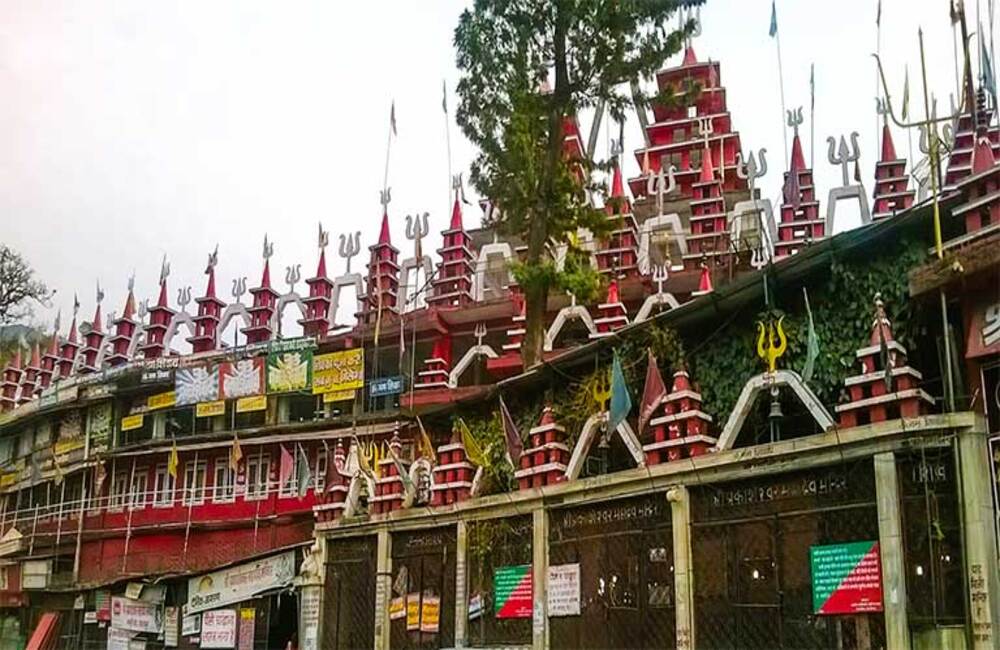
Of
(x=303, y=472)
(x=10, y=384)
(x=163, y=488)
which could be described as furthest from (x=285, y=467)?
(x=10, y=384)

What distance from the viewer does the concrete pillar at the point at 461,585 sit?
18828 mm

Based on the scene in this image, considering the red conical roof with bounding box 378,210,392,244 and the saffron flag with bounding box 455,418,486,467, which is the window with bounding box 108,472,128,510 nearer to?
the red conical roof with bounding box 378,210,392,244

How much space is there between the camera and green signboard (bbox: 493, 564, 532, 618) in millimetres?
17828

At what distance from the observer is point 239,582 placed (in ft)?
85.0

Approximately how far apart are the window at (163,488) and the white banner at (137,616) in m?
8.43

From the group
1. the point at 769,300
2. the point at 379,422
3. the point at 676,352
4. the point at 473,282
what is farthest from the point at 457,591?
the point at 473,282

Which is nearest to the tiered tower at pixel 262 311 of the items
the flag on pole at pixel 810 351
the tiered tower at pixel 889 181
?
the tiered tower at pixel 889 181

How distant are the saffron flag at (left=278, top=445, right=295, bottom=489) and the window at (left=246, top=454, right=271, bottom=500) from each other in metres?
0.75

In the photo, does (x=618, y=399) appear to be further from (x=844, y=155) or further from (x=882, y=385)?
(x=844, y=155)

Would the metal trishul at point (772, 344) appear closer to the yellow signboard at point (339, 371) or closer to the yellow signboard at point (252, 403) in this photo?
the yellow signboard at point (339, 371)

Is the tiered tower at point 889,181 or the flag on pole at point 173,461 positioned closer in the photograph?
the tiered tower at point 889,181

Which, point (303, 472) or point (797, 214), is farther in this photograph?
point (797, 214)

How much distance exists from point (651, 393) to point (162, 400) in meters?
27.9

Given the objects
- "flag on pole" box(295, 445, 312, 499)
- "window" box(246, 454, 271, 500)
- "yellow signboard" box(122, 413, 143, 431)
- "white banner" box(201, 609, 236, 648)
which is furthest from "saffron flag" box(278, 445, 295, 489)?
"yellow signboard" box(122, 413, 143, 431)
